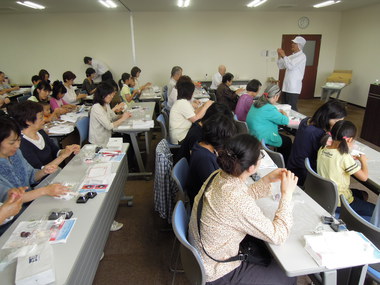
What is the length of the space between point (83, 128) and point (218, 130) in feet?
6.94

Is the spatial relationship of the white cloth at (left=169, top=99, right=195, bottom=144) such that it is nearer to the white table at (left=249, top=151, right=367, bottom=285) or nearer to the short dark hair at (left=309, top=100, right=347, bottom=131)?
the short dark hair at (left=309, top=100, right=347, bottom=131)

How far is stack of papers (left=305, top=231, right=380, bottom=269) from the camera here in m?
1.07

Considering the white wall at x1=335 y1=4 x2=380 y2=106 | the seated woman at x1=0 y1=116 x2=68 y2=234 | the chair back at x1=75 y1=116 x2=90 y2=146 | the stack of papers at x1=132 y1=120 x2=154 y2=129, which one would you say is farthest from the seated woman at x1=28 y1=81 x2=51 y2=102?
the white wall at x1=335 y1=4 x2=380 y2=106

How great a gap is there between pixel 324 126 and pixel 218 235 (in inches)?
67.3

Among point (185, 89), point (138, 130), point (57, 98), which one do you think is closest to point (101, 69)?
point (57, 98)

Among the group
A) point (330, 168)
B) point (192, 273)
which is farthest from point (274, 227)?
point (330, 168)

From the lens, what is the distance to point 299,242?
1.23m

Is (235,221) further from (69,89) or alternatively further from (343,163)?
(69,89)

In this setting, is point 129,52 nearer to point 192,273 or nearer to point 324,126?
point 324,126

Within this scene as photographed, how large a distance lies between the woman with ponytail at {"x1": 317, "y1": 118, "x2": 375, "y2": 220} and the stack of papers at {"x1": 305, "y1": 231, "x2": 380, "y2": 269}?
77 cm

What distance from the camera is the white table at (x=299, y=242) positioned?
1088mm

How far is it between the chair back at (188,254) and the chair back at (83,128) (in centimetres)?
218

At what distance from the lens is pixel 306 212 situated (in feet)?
4.76

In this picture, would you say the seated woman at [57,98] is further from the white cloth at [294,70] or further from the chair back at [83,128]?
the white cloth at [294,70]
